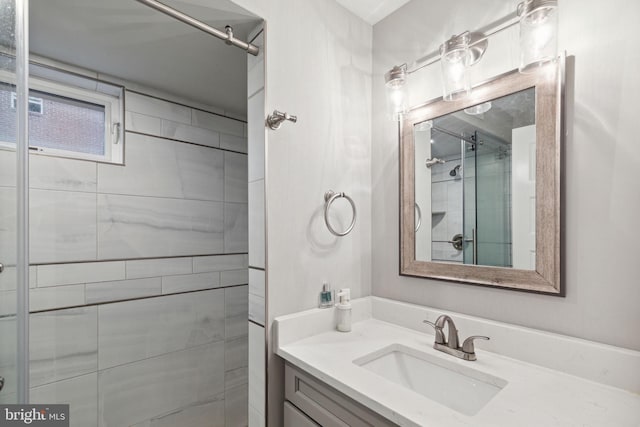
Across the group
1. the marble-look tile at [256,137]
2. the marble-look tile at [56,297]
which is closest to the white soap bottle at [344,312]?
the marble-look tile at [256,137]

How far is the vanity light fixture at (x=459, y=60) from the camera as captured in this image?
1.08 meters

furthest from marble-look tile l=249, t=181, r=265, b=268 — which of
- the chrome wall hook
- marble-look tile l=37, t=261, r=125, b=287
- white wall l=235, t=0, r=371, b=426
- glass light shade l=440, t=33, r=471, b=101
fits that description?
marble-look tile l=37, t=261, r=125, b=287

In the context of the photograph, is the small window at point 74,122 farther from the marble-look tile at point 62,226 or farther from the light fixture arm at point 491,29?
the light fixture arm at point 491,29

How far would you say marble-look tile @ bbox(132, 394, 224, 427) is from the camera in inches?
71.7

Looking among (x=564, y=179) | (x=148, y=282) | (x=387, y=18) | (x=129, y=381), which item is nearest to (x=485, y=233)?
(x=564, y=179)

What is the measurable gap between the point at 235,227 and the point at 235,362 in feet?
3.16

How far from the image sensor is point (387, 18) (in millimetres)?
1488

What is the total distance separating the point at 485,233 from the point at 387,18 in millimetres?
1120

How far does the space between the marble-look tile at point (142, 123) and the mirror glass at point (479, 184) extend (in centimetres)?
153

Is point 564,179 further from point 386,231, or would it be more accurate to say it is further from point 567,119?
point 386,231

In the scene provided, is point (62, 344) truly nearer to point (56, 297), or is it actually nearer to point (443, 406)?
point (56, 297)

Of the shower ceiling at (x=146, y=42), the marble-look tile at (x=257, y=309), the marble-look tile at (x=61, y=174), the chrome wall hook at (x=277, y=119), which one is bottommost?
the marble-look tile at (x=257, y=309)

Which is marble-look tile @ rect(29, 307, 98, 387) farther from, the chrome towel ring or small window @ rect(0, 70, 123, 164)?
the chrome towel ring

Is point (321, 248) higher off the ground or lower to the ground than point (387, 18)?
lower
